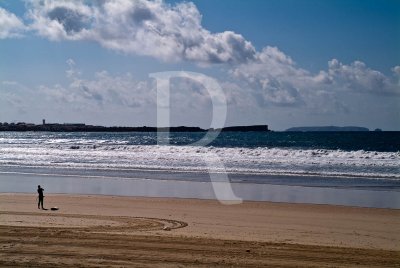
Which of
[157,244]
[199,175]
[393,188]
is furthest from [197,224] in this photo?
[199,175]

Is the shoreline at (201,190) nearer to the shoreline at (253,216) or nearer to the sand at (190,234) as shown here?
the shoreline at (253,216)

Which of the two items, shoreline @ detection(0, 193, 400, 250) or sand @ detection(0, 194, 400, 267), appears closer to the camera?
sand @ detection(0, 194, 400, 267)

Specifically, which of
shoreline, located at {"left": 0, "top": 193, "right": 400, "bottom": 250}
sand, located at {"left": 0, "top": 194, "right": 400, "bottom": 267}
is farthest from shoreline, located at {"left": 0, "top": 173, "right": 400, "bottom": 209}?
sand, located at {"left": 0, "top": 194, "right": 400, "bottom": 267}

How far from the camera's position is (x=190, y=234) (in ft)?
41.7

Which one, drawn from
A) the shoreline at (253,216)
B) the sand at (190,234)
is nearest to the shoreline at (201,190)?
the shoreline at (253,216)

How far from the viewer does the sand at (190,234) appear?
9406 millimetres

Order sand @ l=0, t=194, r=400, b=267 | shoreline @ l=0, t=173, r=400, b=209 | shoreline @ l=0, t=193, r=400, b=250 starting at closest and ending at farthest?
Result: sand @ l=0, t=194, r=400, b=267, shoreline @ l=0, t=193, r=400, b=250, shoreline @ l=0, t=173, r=400, b=209

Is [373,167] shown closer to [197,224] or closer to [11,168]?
[197,224]

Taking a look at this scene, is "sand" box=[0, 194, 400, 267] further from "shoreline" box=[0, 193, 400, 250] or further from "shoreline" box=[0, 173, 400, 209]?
"shoreline" box=[0, 173, 400, 209]

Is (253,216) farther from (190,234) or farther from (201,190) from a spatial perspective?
(201,190)

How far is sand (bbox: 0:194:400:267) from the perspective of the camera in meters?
9.41

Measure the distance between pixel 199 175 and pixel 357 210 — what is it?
13653 millimetres

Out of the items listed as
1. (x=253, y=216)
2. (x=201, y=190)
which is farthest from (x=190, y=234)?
(x=201, y=190)

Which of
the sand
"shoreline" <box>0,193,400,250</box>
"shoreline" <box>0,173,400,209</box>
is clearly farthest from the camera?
"shoreline" <box>0,173,400,209</box>
